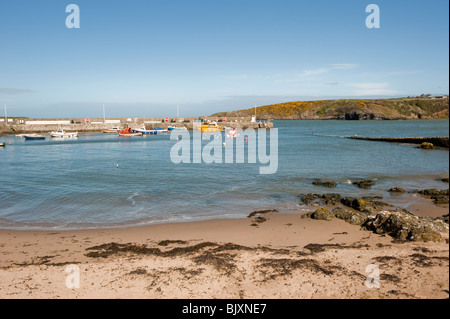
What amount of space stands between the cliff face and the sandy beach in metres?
137

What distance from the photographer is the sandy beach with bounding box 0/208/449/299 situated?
285 inches

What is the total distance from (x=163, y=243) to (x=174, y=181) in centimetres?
1177

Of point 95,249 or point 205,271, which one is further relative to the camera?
point 95,249

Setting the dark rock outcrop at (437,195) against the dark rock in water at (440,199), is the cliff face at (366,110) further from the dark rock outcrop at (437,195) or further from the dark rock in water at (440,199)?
the dark rock in water at (440,199)

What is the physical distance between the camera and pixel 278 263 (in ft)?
28.6

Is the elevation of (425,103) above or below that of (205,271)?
above

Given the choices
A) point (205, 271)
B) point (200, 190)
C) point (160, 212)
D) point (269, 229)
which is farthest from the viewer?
point (200, 190)

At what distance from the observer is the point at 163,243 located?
35.2 ft

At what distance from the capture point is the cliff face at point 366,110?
137 m

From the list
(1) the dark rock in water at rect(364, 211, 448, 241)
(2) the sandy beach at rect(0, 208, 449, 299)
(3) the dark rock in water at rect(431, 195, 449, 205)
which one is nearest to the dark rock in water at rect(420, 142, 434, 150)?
(3) the dark rock in water at rect(431, 195, 449, 205)
